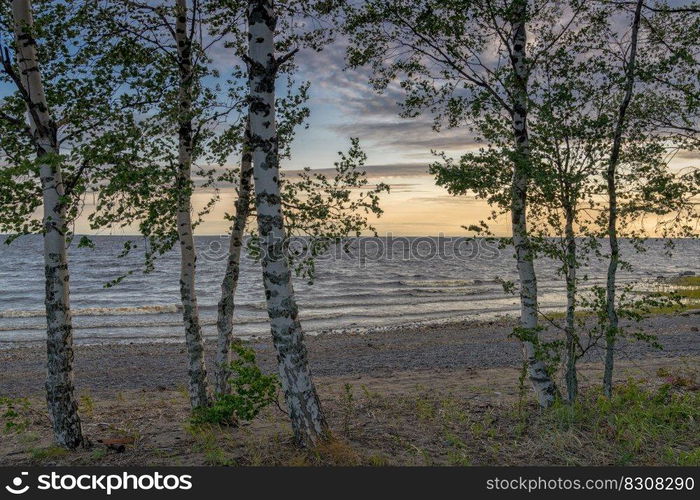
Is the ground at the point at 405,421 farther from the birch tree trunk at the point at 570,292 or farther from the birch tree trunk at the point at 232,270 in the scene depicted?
the birch tree trunk at the point at 232,270

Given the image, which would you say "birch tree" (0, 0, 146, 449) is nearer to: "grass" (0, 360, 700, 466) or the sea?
"grass" (0, 360, 700, 466)

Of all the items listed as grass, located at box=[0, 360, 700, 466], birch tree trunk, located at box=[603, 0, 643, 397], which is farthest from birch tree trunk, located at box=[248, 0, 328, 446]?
birch tree trunk, located at box=[603, 0, 643, 397]

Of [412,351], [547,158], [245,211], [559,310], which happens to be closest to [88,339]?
[412,351]

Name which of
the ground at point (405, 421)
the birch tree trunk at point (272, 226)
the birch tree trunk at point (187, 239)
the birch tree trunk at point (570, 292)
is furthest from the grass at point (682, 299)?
the birch tree trunk at point (272, 226)

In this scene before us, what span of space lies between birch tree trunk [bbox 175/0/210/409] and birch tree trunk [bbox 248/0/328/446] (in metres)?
3.10

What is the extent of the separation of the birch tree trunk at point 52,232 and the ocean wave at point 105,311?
1201 inches

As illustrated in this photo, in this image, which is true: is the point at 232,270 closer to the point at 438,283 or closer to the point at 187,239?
the point at 187,239

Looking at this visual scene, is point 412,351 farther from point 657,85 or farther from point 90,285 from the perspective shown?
point 90,285

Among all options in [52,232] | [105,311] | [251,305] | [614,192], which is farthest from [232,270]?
[251,305]

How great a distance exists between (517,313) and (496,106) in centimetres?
3026

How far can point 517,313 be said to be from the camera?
Answer: 39.1 meters

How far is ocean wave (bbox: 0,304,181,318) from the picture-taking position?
3680 centimetres

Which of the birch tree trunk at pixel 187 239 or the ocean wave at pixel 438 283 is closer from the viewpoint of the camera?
the birch tree trunk at pixel 187 239

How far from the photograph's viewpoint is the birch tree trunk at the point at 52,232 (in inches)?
344
